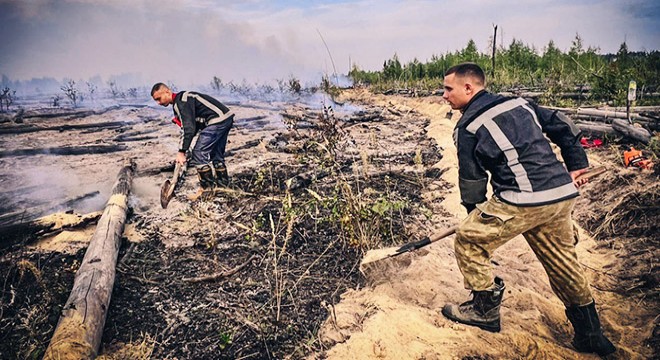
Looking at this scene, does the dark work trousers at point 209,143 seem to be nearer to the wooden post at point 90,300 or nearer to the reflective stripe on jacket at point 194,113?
the reflective stripe on jacket at point 194,113

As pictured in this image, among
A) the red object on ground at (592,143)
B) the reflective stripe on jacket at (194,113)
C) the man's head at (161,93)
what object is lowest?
the red object on ground at (592,143)

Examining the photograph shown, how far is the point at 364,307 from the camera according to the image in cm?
292

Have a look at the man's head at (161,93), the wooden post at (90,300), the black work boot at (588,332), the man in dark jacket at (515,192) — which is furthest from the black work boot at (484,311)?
the man's head at (161,93)

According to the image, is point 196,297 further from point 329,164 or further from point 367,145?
point 367,145

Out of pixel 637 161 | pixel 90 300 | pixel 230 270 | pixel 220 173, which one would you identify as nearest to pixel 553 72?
pixel 637 161

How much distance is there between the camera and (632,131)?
240 inches

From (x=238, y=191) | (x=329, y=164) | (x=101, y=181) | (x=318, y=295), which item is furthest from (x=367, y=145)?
(x=318, y=295)

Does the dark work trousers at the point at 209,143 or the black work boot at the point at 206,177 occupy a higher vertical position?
the dark work trousers at the point at 209,143

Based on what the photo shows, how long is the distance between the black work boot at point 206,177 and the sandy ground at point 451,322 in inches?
131

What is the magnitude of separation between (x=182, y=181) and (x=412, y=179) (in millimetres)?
3820

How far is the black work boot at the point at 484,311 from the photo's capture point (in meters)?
2.59

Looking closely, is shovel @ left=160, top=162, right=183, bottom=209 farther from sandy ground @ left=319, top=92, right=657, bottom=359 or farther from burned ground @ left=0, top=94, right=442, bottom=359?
sandy ground @ left=319, top=92, right=657, bottom=359

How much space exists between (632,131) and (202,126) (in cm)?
681

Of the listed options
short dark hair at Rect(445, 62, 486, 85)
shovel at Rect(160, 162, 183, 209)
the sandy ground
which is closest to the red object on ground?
the sandy ground
